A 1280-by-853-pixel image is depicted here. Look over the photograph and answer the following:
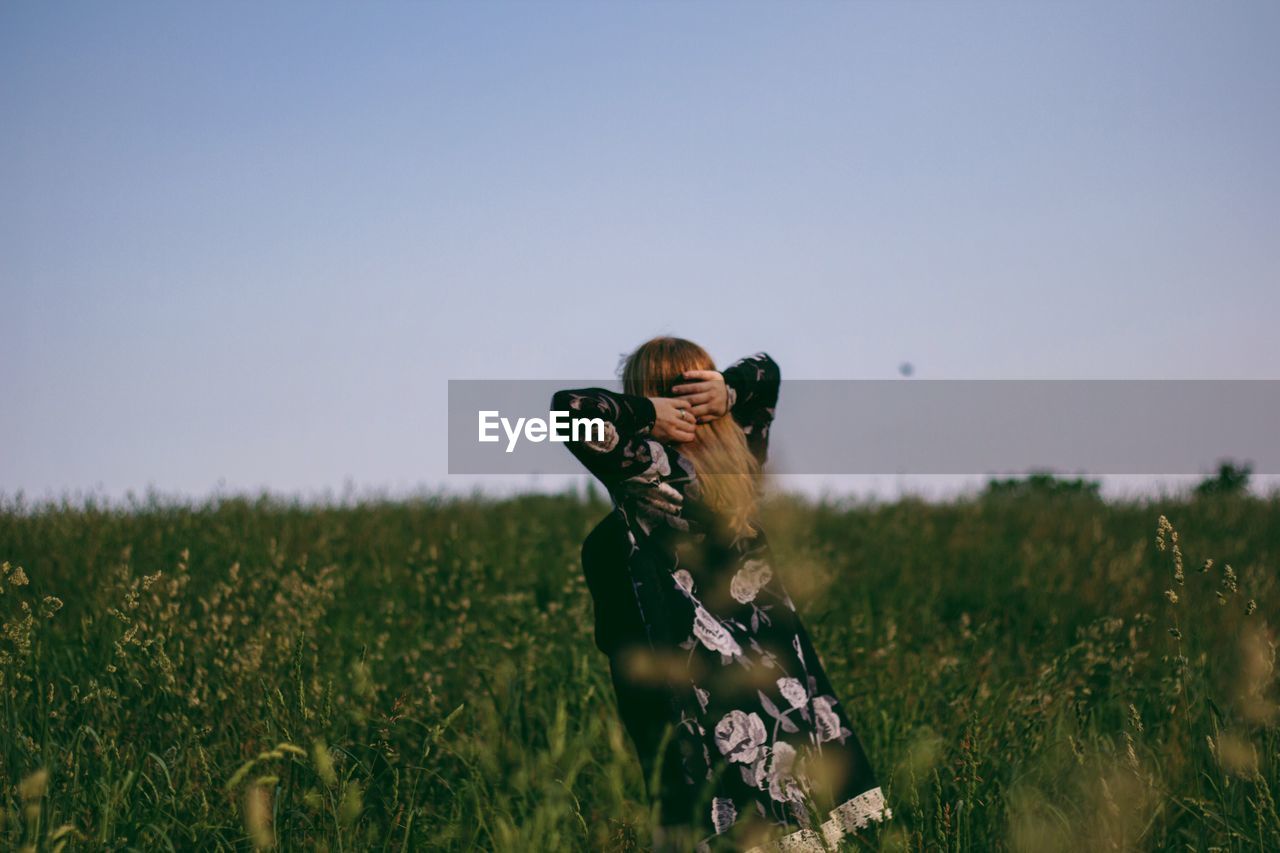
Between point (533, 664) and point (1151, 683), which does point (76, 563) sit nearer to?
point (533, 664)

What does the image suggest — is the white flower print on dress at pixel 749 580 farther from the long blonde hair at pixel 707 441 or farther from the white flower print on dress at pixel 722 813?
the white flower print on dress at pixel 722 813

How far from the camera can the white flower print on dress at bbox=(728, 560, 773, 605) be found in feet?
8.72

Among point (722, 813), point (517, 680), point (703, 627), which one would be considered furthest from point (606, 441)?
point (517, 680)

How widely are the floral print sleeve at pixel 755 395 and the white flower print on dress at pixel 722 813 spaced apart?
3.94ft

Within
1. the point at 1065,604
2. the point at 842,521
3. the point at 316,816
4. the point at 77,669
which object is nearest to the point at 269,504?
the point at 77,669

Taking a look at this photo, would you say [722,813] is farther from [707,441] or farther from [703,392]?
[703,392]

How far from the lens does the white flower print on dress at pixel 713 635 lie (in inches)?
97.8

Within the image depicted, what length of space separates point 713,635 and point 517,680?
1303 mm

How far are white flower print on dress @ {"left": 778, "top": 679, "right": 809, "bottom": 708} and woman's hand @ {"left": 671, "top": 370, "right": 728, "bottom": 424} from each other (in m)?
0.85

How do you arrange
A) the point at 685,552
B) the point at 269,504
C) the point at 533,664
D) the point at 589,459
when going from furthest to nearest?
the point at 269,504 → the point at 533,664 → the point at 685,552 → the point at 589,459

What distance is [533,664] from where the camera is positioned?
3.74 meters

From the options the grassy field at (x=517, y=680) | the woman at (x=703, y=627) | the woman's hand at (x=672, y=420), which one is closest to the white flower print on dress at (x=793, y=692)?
the woman at (x=703, y=627)

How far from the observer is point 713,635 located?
2508mm

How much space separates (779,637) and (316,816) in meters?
1.38
